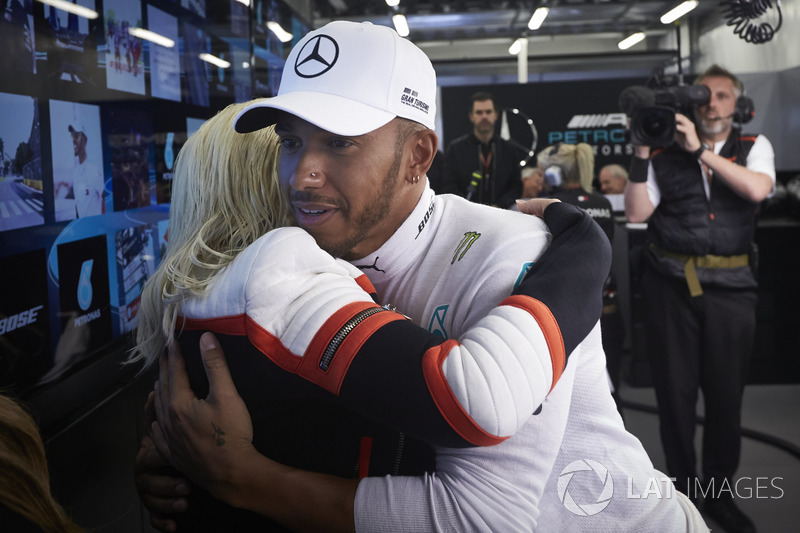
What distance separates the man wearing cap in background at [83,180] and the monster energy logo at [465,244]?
2.79 ft

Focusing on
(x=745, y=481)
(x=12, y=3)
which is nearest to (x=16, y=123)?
(x=12, y=3)

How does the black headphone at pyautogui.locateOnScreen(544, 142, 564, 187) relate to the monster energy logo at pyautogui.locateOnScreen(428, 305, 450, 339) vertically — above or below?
above

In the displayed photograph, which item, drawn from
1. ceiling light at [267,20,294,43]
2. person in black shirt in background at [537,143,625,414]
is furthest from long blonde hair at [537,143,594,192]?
ceiling light at [267,20,294,43]

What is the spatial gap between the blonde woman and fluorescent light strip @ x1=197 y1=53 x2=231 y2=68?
4.32ft

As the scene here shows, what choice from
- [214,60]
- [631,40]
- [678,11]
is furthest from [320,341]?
[631,40]

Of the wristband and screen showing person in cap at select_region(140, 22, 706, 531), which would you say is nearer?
screen showing person in cap at select_region(140, 22, 706, 531)

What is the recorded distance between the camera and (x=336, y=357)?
2.44 ft

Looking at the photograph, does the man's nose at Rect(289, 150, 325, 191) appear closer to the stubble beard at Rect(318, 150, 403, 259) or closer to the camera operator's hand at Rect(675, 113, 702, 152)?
the stubble beard at Rect(318, 150, 403, 259)

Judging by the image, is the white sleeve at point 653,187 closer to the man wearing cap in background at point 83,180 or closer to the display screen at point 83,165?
the display screen at point 83,165

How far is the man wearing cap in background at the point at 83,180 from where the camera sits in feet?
4.57

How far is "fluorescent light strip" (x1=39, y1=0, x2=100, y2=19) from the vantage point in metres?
1.28

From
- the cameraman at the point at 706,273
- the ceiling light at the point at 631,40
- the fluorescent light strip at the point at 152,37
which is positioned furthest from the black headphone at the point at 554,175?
the ceiling light at the point at 631,40

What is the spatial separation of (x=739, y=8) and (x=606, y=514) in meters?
4.14

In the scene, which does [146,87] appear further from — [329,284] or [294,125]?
[329,284]
